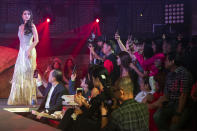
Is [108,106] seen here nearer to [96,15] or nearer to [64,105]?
[64,105]

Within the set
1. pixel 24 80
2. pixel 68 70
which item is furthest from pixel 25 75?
pixel 68 70

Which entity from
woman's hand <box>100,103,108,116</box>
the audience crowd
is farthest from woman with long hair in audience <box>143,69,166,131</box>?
woman's hand <box>100,103,108,116</box>

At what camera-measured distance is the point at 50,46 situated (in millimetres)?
9070

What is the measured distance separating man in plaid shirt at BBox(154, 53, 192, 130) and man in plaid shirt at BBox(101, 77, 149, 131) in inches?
28.8

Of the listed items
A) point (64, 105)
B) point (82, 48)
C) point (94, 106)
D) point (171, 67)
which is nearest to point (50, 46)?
point (82, 48)

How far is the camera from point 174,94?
3561 millimetres

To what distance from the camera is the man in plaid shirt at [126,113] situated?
8.02 feet

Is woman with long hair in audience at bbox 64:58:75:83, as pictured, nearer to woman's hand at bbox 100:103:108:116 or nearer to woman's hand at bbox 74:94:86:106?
woman's hand at bbox 74:94:86:106

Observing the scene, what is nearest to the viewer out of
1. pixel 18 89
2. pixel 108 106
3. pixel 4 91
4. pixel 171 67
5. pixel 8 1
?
pixel 108 106

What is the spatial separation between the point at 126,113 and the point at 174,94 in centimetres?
126

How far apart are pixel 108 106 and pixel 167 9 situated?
5.40m

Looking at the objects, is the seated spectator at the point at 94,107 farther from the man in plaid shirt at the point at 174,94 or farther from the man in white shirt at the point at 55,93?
the man in white shirt at the point at 55,93

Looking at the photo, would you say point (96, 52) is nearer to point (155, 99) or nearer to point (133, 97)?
point (155, 99)

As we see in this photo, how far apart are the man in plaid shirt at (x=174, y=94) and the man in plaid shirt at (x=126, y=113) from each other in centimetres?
73
